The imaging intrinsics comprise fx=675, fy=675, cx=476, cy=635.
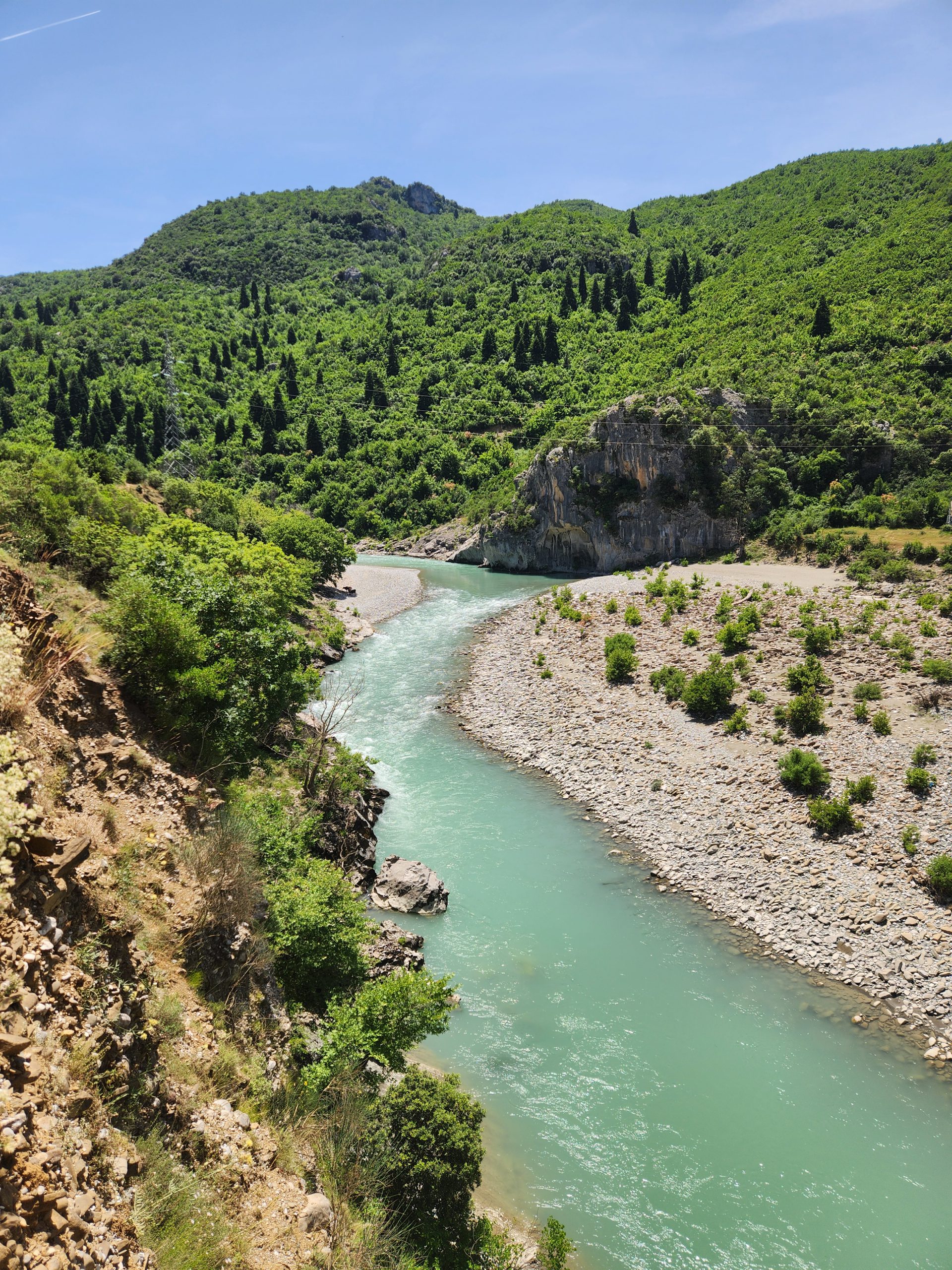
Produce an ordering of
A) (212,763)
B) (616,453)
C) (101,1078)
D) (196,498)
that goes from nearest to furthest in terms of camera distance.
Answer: (101,1078) → (212,763) → (196,498) → (616,453)

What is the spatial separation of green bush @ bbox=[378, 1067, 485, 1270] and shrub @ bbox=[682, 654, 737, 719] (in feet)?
70.9

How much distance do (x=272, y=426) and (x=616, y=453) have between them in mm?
65349

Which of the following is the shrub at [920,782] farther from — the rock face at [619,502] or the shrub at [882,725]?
the rock face at [619,502]

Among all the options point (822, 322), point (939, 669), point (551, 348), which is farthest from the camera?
point (551, 348)

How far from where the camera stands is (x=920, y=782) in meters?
21.9

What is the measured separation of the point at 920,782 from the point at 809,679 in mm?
7192

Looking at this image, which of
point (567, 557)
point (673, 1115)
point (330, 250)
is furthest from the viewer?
point (330, 250)

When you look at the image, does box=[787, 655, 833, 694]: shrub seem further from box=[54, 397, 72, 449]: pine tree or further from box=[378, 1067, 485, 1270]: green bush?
box=[54, 397, 72, 449]: pine tree

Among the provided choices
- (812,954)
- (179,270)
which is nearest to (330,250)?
(179,270)

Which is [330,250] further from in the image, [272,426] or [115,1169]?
[115,1169]

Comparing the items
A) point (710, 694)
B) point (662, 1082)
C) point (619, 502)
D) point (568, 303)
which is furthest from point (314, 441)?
point (662, 1082)

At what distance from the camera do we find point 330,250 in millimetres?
179375

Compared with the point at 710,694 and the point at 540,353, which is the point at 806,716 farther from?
the point at 540,353

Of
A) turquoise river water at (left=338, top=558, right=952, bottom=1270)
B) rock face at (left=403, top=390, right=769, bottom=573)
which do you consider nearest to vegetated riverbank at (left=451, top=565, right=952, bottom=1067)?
turquoise river water at (left=338, top=558, right=952, bottom=1270)
